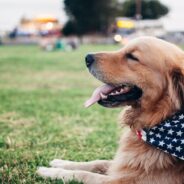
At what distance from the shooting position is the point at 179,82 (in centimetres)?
405

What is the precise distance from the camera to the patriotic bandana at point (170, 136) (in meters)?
3.90

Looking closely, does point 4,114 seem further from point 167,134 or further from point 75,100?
point 167,134

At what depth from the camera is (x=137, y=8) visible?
302 ft

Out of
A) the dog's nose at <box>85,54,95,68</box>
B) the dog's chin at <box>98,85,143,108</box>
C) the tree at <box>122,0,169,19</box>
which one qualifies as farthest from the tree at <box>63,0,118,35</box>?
the dog's chin at <box>98,85,143,108</box>

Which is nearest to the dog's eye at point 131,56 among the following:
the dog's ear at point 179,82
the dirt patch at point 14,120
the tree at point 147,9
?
the dog's ear at point 179,82

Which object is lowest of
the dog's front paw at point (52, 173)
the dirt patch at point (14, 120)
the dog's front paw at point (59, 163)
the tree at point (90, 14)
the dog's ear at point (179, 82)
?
the tree at point (90, 14)

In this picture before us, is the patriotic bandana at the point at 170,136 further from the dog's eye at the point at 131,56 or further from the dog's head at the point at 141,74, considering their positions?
the dog's eye at the point at 131,56

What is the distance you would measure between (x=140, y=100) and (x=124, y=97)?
0.18 m

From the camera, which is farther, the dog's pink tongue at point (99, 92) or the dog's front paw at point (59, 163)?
the dog's front paw at point (59, 163)

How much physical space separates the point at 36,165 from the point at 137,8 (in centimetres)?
8985

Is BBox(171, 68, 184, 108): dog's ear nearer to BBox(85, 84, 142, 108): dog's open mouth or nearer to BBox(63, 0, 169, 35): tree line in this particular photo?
BBox(85, 84, 142, 108): dog's open mouth

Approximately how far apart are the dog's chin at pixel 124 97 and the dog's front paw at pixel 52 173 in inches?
33.8

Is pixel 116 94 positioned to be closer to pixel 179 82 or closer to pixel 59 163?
pixel 179 82

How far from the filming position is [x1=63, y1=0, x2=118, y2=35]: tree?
2904 inches
